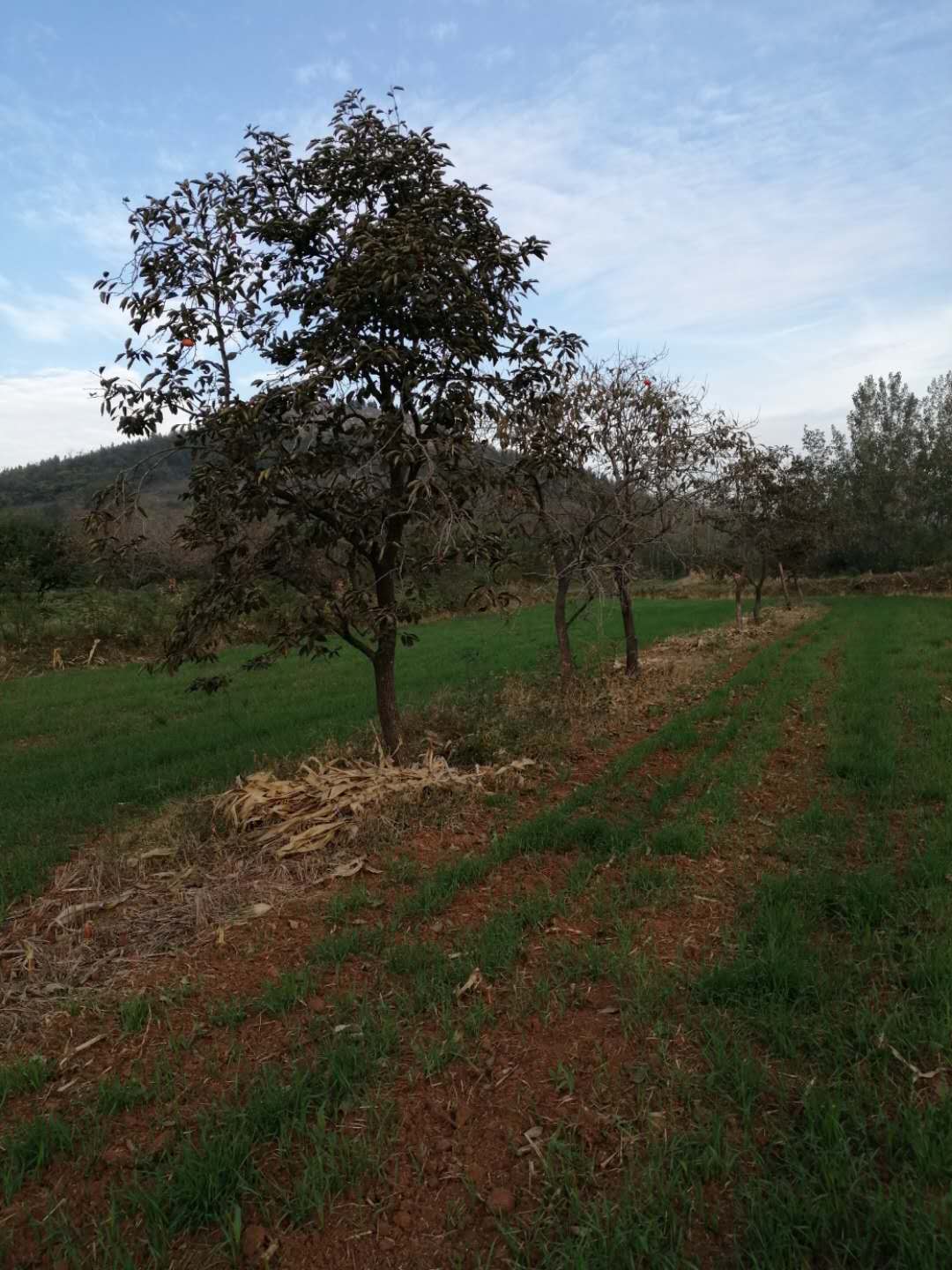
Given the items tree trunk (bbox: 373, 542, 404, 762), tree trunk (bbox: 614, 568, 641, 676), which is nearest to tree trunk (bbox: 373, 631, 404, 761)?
tree trunk (bbox: 373, 542, 404, 762)

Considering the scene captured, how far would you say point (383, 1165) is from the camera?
7.96ft

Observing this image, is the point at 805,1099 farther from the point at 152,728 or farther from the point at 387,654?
the point at 152,728

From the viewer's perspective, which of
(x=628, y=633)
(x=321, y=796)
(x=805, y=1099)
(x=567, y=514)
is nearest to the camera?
(x=805, y=1099)

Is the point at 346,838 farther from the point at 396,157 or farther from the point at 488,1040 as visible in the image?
the point at 396,157

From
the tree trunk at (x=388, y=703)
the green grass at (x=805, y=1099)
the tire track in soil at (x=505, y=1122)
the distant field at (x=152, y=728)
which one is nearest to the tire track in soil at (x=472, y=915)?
the tire track in soil at (x=505, y=1122)

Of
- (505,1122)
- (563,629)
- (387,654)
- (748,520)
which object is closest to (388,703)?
(387,654)

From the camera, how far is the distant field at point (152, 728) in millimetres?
6688

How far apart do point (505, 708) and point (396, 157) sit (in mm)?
5985

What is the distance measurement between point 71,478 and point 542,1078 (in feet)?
237

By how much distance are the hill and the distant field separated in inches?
1236

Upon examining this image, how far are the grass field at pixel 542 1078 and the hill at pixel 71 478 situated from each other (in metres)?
43.9

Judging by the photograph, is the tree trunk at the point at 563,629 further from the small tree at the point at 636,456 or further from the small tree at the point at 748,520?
the small tree at the point at 748,520

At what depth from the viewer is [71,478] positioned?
6344cm

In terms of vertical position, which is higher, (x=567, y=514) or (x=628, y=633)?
(x=567, y=514)
